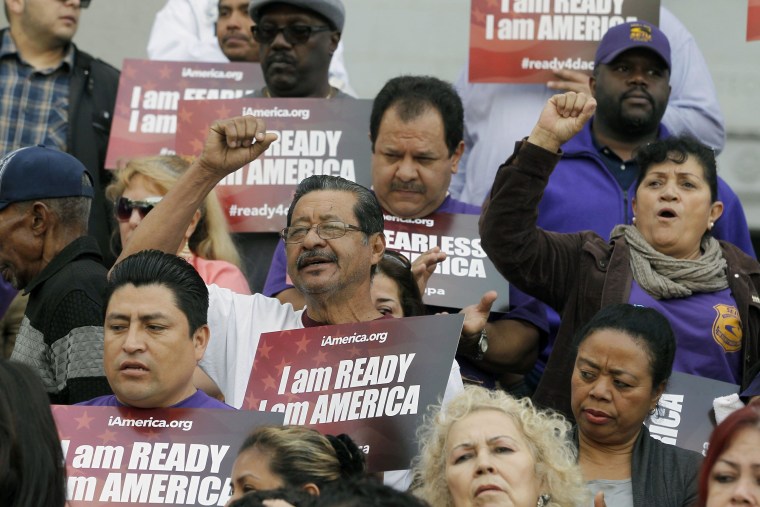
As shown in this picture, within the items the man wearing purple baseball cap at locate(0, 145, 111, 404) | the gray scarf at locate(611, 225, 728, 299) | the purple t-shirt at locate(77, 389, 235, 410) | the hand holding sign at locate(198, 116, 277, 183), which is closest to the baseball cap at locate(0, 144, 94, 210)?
the man wearing purple baseball cap at locate(0, 145, 111, 404)

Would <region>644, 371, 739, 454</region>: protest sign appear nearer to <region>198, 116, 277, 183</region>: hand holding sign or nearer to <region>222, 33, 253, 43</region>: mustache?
<region>198, 116, 277, 183</region>: hand holding sign

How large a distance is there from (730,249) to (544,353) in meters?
0.87

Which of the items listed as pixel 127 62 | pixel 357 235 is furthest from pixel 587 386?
pixel 127 62

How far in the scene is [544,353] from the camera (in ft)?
22.9

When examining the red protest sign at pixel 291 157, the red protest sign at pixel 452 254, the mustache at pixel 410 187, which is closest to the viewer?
the red protest sign at pixel 452 254

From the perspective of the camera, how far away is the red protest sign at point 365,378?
18.2 ft

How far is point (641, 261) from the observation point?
651 cm

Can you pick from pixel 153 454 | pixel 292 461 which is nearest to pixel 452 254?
pixel 153 454

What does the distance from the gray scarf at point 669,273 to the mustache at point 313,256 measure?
49.9 inches

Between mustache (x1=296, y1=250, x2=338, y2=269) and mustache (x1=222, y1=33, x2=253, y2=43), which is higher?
mustache (x1=222, y1=33, x2=253, y2=43)

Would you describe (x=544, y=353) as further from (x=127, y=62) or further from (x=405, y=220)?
(x=127, y=62)

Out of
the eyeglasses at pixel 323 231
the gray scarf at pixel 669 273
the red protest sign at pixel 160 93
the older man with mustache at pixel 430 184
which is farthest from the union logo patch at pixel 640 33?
the eyeglasses at pixel 323 231

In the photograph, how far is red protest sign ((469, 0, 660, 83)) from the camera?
8039mm

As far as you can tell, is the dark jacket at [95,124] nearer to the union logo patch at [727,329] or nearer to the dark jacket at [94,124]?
the dark jacket at [94,124]
